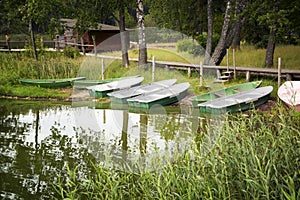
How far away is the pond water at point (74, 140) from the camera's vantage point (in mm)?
7814

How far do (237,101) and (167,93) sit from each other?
341cm

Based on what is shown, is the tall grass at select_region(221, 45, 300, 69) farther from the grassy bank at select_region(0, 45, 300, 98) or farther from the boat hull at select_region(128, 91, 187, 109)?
the boat hull at select_region(128, 91, 187, 109)

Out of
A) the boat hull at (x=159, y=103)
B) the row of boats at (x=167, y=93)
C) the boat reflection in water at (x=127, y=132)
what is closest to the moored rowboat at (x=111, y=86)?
the row of boats at (x=167, y=93)

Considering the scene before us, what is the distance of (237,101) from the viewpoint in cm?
1221

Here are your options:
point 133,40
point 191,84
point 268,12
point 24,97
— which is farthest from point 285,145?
point 133,40

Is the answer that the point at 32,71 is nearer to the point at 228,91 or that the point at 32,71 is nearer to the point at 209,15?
the point at 209,15

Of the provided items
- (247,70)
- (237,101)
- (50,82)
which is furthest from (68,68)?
(237,101)

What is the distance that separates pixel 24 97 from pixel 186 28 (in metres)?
14.7

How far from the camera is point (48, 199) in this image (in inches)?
284

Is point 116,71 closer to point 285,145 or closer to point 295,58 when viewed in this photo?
point 295,58

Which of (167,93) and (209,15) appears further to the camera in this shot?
(209,15)

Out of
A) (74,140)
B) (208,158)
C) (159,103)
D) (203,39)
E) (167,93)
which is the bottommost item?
(74,140)

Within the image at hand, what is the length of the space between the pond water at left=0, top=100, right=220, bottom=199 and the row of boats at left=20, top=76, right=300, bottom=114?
564 mm

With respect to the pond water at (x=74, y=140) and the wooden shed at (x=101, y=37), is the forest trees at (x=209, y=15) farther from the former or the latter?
the wooden shed at (x=101, y=37)
